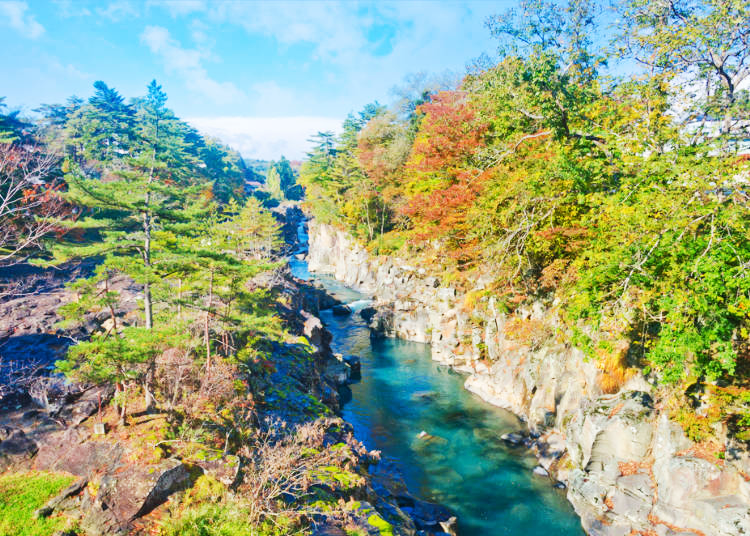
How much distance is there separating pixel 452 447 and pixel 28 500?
598 inches

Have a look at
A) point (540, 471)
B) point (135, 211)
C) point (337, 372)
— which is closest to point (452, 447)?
point (540, 471)

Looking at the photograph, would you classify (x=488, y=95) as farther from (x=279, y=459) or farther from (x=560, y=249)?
(x=279, y=459)

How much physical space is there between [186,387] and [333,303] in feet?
94.7

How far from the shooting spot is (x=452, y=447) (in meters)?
17.2

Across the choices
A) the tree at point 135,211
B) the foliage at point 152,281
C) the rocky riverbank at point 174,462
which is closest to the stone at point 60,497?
the rocky riverbank at point 174,462

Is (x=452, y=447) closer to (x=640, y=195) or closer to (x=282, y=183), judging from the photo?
(x=640, y=195)

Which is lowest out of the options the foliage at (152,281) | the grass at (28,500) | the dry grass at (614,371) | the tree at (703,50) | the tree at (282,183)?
the grass at (28,500)

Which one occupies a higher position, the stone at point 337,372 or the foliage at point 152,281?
the foliage at point 152,281

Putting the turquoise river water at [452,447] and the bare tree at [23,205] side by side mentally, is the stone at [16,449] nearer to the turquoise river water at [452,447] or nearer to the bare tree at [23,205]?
the bare tree at [23,205]

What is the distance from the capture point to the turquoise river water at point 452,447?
43.1 feet

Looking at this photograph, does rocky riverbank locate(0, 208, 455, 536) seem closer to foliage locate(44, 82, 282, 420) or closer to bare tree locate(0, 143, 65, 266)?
foliage locate(44, 82, 282, 420)

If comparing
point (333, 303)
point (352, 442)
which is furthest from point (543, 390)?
point (333, 303)

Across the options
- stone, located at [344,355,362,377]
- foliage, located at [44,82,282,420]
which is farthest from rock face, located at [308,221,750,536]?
foliage, located at [44,82,282,420]

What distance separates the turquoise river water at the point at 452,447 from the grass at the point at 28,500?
11.4 metres
